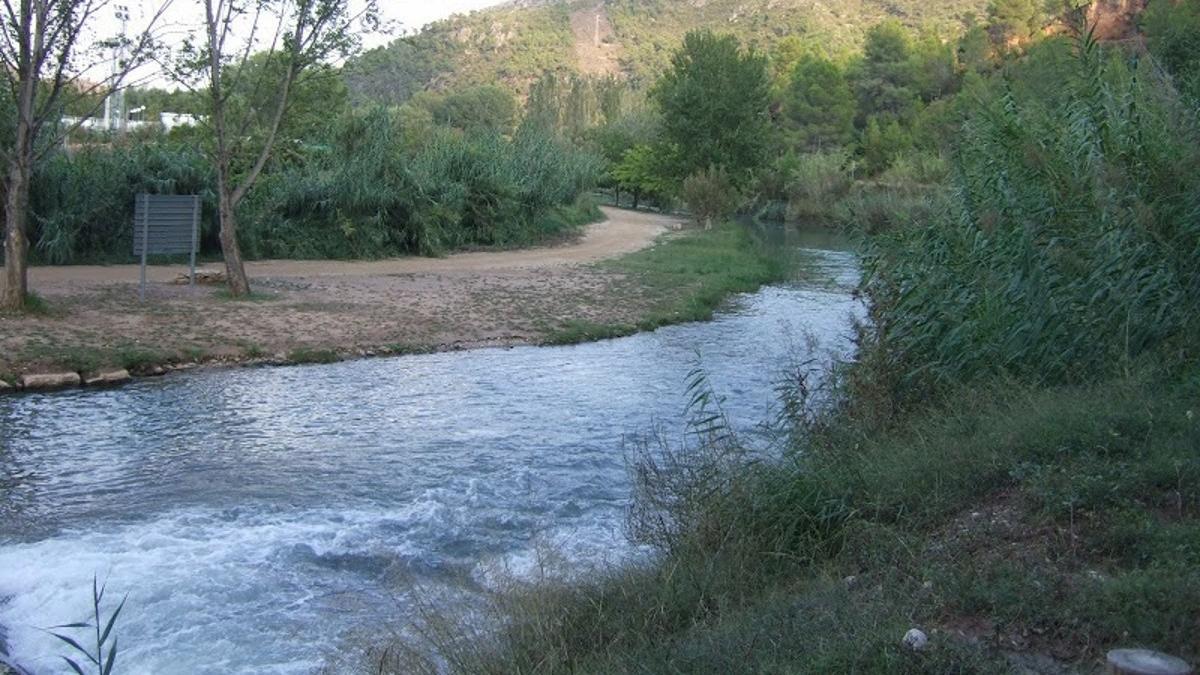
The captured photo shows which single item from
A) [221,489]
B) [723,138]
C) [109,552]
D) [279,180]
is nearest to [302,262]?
[279,180]

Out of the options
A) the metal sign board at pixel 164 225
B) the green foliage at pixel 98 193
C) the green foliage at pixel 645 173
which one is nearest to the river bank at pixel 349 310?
the metal sign board at pixel 164 225

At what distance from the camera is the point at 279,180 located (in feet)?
96.6

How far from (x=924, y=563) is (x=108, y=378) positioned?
12226mm

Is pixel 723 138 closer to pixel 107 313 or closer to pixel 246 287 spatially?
pixel 246 287

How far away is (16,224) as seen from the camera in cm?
1638

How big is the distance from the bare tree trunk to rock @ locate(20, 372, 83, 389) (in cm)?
273

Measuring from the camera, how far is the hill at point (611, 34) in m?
145

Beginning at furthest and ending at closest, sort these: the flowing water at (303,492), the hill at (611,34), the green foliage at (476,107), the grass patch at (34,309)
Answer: the hill at (611,34) < the green foliage at (476,107) < the grass patch at (34,309) < the flowing water at (303,492)

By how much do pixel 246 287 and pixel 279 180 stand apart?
9566 millimetres

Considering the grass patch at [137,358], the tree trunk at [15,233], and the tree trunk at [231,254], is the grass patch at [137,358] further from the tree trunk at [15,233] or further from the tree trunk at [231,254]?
the tree trunk at [231,254]

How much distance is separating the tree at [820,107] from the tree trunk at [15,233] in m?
71.7

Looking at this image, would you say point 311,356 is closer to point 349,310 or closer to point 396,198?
point 349,310

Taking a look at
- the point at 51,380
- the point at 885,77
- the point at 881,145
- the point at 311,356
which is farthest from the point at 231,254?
the point at 885,77

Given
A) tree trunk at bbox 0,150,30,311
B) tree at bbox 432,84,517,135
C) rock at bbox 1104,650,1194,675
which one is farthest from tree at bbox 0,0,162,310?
tree at bbox 432,84,517,135
